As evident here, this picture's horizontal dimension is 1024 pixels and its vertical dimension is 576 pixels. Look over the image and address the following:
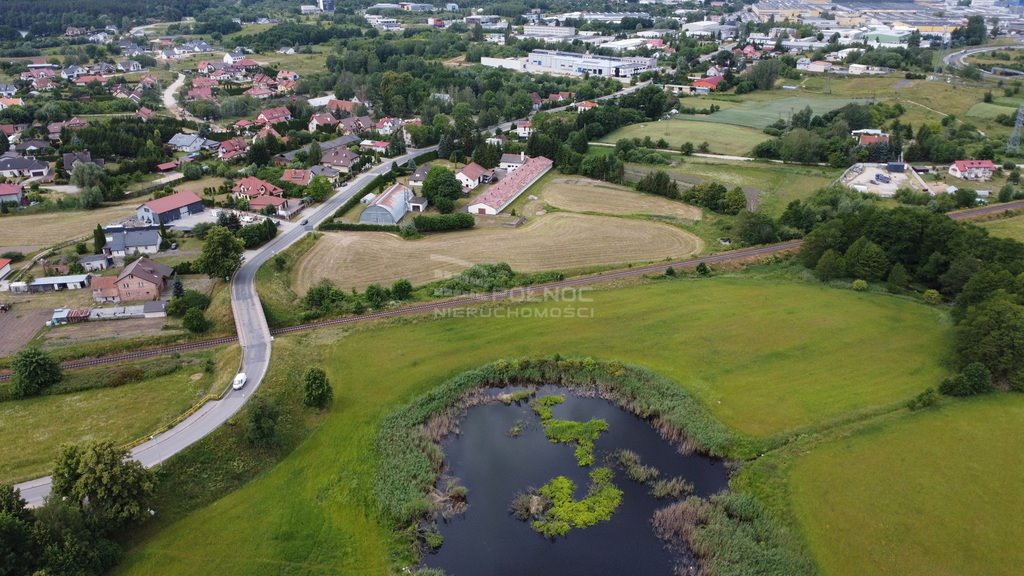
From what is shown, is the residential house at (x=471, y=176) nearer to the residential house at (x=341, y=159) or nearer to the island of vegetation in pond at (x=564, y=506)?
the residential house at (x=341, y=159)

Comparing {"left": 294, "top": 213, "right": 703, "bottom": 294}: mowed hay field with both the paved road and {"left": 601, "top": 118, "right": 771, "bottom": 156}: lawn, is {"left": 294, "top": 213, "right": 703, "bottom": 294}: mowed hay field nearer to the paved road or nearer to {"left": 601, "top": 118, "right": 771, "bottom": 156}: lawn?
{"left": 601, "top": 118, "right": 771, "bottom": 156}: lawn

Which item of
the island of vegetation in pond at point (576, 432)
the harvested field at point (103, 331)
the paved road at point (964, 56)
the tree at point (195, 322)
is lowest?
the island of vegetation in pond at point (576, 432)

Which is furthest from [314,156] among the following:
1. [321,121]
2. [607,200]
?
[607,200]

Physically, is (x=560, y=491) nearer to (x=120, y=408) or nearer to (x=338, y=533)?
(x=338, y=533)

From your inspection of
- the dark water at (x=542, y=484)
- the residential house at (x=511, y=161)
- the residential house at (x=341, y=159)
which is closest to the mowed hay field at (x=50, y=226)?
the residential house at (x=341, y=159)

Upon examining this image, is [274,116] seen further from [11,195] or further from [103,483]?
[103,483]

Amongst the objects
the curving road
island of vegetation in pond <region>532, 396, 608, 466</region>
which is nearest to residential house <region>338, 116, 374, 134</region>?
the curving road
